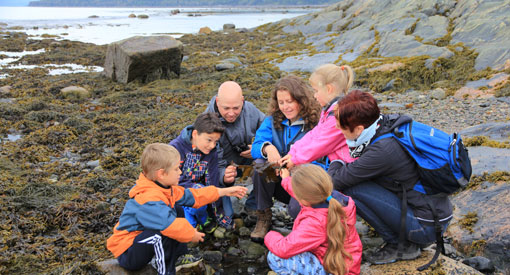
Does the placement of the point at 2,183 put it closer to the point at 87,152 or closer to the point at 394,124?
the point at 87,152

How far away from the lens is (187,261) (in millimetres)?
3365

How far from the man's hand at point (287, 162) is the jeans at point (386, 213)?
66 cm

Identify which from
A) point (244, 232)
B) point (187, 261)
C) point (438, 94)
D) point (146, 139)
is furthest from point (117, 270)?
point (438, 94)

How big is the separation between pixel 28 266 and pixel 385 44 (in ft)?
45.4

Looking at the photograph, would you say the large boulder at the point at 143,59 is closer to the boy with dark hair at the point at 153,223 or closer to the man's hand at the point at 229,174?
the man's hand at the point at 229,174

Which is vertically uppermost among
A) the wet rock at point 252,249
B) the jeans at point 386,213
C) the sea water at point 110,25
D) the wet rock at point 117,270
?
the jeans at point 386,213

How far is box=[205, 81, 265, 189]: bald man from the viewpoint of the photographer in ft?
14.0

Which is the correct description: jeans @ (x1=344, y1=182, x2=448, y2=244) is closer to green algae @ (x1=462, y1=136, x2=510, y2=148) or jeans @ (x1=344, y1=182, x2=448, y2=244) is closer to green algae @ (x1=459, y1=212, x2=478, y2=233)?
green algae @ (x1=459, y1=212, x2=478, y2=233)

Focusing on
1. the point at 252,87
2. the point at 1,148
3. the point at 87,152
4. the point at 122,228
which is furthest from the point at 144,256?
the point at 252,87

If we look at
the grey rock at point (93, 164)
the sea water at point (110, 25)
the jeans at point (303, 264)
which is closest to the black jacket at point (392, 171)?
the jeans at point (303, 264)

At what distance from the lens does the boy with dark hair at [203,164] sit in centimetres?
379

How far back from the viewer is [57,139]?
7098mm

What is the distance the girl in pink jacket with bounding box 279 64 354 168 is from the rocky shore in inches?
39.0

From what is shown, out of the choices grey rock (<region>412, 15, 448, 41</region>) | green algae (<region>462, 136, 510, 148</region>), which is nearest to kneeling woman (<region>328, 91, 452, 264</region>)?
green algae (<region>462, 136, 510, 148</region>)
